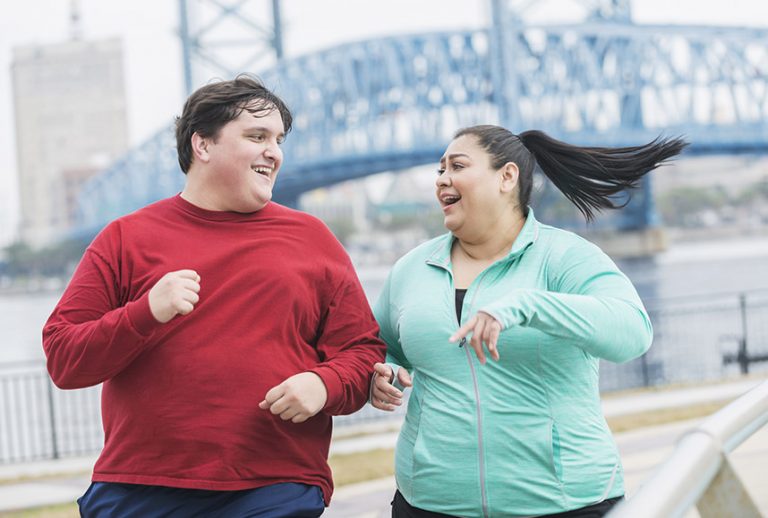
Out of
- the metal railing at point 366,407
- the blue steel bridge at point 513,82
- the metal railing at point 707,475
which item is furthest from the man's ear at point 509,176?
the blue steel bridge at point 513,82

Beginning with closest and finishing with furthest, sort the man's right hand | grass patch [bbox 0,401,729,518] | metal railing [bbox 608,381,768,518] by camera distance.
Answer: metal railing [bbox 608,381,768,518]
the man's right hand
grass patch [bbox 0,401,729,518]

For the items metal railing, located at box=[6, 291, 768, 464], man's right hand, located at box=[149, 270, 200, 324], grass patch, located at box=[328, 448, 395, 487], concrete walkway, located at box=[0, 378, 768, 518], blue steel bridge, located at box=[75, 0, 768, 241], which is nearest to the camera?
man's right hand, located at box=[149, 270, 200, 324]

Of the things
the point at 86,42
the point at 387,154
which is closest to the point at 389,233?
the point at 387,154

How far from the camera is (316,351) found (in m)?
2.35

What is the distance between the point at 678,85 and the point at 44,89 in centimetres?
10212

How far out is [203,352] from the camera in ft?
7.08

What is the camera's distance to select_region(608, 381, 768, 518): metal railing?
1121 millimetres

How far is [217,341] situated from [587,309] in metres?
0.76

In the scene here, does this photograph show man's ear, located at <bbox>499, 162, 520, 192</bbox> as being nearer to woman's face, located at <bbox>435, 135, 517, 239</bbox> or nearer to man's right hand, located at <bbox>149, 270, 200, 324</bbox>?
woman's face, located at <bbox>435, 135, 517, 239</bbox>

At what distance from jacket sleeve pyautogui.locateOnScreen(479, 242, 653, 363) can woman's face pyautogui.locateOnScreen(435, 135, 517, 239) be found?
205 mm

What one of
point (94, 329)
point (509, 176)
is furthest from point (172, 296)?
point (509, 176)

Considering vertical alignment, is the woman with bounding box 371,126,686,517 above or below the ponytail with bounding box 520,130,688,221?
below

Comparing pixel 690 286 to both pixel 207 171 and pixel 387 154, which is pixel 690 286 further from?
pixel 207 171

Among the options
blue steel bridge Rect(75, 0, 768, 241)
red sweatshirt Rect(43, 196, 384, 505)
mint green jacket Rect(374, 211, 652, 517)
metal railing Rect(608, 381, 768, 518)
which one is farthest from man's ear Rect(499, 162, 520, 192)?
blue steel bridge Rect(75, 0, 768, 241)
